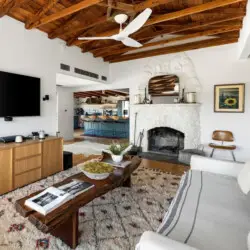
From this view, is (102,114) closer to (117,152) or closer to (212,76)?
(212,76)

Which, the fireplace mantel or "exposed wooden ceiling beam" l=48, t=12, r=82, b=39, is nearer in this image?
"exposed wooden ceiling beam" l=48, t=12, r=82, b=39

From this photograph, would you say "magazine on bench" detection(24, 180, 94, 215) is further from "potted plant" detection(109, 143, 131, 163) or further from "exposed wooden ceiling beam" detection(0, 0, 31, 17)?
"exposed wooden ceiling beam" detection(0, 0, 31, 17)

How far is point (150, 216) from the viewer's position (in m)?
2.03

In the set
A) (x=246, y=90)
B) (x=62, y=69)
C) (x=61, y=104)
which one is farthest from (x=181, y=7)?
(x=61, y=104)

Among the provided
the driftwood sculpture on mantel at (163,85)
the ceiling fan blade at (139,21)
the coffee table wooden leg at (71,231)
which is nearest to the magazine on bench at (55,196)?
the coffee table wooden leg at (71,231)

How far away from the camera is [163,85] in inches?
A: 197

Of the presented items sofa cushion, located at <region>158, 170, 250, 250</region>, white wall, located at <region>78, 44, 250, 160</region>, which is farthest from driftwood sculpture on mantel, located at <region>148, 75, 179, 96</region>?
sofa cushion, located at <region>158, 170, 250, 250</region>

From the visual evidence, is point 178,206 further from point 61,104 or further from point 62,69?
point 61,104

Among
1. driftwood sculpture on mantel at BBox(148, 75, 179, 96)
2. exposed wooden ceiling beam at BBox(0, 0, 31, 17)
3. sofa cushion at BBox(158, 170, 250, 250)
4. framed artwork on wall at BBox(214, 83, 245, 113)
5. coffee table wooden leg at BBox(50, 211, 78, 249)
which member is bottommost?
coffee table wooden leg at BBox(50, 211, 78, 249)

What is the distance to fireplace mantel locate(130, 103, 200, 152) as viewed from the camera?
4.63m

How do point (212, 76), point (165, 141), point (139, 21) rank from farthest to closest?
point (165, 141) → point (212, 76) → point (139, 21)

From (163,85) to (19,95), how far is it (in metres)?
3.56

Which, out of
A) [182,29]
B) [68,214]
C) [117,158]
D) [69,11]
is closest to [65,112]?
[69,11]

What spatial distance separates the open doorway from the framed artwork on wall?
4.28 m
